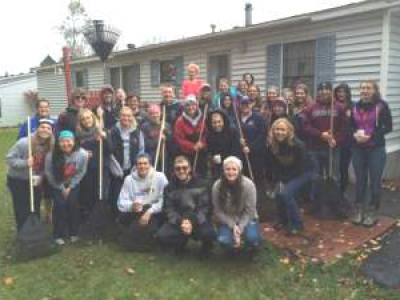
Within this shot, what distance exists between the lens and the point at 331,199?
5824 mm

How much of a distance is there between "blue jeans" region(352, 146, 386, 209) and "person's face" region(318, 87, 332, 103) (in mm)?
716

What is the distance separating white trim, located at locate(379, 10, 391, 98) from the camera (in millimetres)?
7250

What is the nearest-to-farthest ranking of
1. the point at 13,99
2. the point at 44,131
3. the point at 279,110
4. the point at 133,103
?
the point at 44,131 → the point at 279,110 → the point at 133,103 → the point at 13,99

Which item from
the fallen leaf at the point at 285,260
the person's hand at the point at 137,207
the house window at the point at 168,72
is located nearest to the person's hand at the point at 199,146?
the person's hand at the point at 137,207

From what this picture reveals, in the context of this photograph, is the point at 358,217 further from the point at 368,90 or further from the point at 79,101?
the point at 79,101

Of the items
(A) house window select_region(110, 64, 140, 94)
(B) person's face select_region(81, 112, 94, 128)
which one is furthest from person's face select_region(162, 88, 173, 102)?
(A) house window select_region(110, 64, 140, 94)

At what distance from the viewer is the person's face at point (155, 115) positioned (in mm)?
5772

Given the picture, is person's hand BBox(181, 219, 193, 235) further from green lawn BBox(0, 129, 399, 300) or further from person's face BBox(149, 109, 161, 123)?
person's face BBox(149, 109, 161, 123)

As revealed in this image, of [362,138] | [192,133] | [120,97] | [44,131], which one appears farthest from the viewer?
[120,97]

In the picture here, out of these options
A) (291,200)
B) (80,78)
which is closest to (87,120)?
(291,200)

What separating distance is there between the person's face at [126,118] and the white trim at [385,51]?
14.2ft

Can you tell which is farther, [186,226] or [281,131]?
[281,131]

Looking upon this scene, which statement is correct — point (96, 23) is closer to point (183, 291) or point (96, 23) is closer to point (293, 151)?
point (293, 151)

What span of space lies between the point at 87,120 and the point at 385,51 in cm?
489
